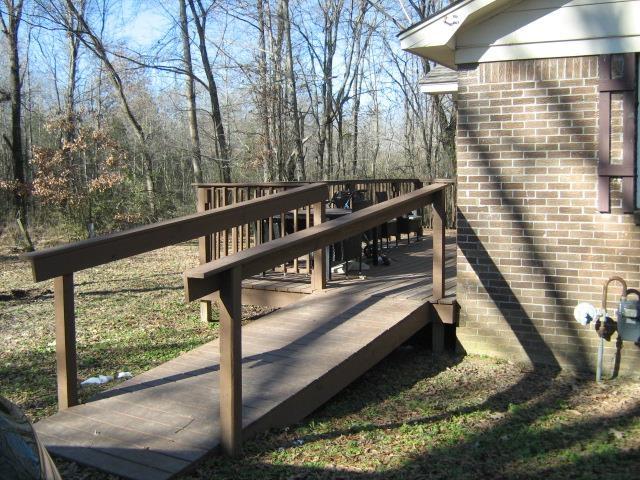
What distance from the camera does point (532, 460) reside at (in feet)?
12.6

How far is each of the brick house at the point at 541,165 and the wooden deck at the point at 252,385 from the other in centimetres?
79

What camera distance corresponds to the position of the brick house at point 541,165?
17.5ft

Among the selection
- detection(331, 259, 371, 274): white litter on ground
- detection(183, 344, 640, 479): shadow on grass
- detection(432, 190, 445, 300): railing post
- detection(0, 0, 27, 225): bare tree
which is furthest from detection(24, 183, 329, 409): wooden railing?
detection(0, 0, 27, 225): bare tree

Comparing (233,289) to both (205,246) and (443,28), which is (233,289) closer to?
(443,28)

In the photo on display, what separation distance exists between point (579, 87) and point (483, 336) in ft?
7.74

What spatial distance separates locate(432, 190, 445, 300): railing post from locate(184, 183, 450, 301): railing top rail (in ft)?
0.29

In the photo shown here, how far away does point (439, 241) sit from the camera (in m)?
6.10

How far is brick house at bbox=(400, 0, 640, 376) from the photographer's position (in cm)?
533

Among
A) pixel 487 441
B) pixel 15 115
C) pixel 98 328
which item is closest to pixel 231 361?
pixel 487 441

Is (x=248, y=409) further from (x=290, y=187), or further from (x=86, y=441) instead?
(x=290, y=187)

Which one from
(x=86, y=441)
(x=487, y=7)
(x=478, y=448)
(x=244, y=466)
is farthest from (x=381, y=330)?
(x=487, y=7)

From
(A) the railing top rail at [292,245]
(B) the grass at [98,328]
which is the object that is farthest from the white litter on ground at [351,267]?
(A) the railing top rail at [292,245]

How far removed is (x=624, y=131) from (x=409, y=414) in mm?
2917

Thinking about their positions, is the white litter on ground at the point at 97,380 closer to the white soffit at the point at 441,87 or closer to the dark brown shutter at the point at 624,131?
the dark brown shutter at the point at 624,131
